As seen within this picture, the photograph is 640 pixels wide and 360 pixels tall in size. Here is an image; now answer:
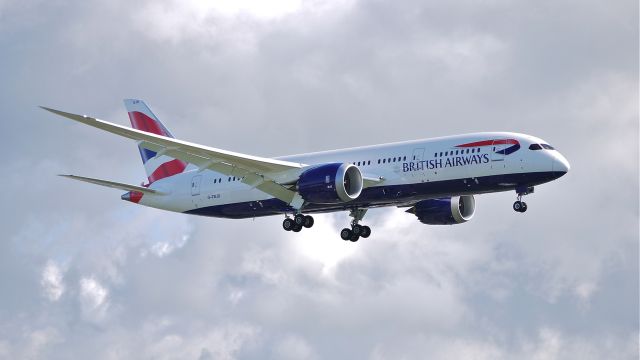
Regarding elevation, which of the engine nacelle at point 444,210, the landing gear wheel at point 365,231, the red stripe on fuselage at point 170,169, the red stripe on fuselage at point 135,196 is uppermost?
the red stripe on fuselage at point 170,169

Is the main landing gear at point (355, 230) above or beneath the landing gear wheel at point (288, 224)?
above

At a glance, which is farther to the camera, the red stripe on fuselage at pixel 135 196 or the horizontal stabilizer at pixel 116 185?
the red stripe on fuselage at pixel 135 196

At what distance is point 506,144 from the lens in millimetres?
64625

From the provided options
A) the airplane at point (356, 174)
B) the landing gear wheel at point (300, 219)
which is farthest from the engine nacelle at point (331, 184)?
the landing gear wheel at point (300, 219)

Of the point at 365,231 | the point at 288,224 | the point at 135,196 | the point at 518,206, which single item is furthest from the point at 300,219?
the point at 135,196

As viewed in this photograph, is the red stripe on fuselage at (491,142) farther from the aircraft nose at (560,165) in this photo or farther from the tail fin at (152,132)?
the tail fin at (152,132)

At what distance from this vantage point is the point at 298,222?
229ft

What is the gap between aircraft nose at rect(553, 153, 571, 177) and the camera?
6394 centimetres

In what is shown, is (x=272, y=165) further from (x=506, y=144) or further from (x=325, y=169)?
(x=506, y=144)

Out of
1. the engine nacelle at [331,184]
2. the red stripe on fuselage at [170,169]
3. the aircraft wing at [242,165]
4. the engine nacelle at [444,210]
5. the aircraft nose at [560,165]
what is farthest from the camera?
the red stripe on fuselage at [170,169]

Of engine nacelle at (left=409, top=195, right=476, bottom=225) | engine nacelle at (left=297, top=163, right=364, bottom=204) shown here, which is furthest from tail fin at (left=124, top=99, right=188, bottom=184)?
engine nacelle at (left=409, top=195, right=476, bottom=225)

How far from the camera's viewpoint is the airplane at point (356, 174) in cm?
6412

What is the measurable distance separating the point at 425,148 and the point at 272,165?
803 cm

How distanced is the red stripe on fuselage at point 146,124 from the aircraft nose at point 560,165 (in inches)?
1045
